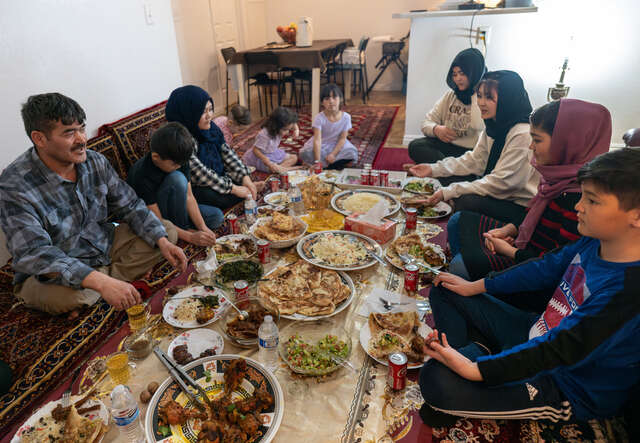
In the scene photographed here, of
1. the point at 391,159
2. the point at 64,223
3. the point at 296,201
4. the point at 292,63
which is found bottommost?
the point at 391,159

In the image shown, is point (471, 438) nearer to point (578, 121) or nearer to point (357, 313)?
point (357, 313)

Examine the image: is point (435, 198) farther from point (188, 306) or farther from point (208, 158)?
point (208, 158)

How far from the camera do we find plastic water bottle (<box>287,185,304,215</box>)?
2.37m

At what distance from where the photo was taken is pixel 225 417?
43.3 inches

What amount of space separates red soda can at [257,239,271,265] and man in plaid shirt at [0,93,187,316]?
407mm

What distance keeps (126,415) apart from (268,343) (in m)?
0.45

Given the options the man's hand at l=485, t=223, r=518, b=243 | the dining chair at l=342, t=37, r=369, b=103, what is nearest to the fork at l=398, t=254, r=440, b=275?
the man's hand at l=485, t=223, r=518, b=243

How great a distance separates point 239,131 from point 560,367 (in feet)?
17.4

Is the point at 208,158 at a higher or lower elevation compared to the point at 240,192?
higher

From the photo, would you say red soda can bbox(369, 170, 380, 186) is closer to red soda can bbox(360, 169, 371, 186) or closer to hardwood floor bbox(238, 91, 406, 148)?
red soda can bbox(360, 169, 371, 186)

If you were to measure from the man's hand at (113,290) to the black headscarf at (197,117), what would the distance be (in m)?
1.48

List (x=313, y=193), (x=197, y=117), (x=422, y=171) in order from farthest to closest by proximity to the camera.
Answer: (x=422, y=171) → (x=197, y=117) → (x=313, y=193)

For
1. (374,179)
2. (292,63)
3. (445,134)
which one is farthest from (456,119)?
(292,63)

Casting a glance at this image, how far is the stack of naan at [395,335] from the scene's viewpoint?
1345 millimetres
